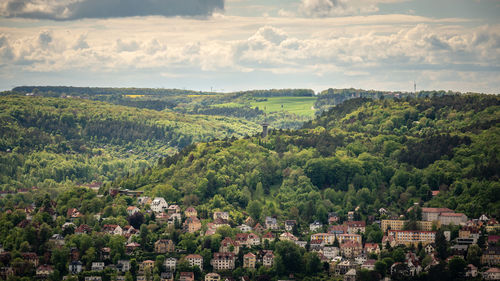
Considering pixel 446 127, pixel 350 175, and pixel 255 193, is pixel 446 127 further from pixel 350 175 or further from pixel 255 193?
pixel 255 193

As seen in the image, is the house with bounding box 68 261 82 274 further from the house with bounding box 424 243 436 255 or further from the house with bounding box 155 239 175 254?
the house with bounding box 424 243 436 255

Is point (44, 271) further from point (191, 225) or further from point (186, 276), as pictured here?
point (191, 225)

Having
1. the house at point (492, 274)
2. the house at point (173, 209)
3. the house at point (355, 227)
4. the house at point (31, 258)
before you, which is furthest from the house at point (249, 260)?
the house at point (492, 274)

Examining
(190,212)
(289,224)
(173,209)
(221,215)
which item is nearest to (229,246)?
(289,224)

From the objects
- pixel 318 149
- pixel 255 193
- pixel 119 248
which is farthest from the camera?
pixel 318 149

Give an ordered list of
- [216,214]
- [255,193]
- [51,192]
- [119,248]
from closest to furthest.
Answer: [119,248]
[216,214]
[255,193]
[51,192]

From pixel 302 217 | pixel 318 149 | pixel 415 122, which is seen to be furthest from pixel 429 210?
pixel 415 122

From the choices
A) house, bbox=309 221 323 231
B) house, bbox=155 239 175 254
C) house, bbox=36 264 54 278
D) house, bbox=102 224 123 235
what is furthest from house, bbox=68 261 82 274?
house, bbox=309 221 323 231
